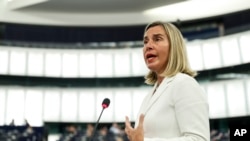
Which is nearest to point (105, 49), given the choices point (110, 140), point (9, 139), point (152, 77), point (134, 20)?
point (134, 20)

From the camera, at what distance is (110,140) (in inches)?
403

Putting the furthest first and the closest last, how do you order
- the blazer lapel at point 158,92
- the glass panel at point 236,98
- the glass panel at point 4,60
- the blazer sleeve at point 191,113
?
the glass panel at point 4,60 → the glass panel at point 236,98 → the blazer lapel at point 158,92 → the blazer sleeve at point 191,113

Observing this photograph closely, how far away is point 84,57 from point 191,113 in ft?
61.1

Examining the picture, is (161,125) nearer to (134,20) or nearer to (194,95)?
(194,95)

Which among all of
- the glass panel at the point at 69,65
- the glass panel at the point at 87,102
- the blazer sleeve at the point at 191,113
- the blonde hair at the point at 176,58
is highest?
the glass panel at the point at 69,65

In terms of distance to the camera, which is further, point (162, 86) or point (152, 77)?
point (152, 77)

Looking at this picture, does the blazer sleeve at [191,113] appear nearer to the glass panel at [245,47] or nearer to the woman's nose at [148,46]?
the woman's nose at [148,46]

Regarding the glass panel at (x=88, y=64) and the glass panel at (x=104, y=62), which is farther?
the glass panel at (x=104, y=62)

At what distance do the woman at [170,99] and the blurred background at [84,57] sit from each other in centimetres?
1639

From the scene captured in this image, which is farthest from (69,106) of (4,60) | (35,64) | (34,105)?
(4,60)

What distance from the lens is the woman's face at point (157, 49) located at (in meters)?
1.74

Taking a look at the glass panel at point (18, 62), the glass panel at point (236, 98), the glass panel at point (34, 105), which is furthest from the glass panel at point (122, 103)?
the glass panel at point (236, 98)

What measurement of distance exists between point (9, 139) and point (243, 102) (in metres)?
11.4

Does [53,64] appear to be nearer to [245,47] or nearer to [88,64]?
[88,64]
